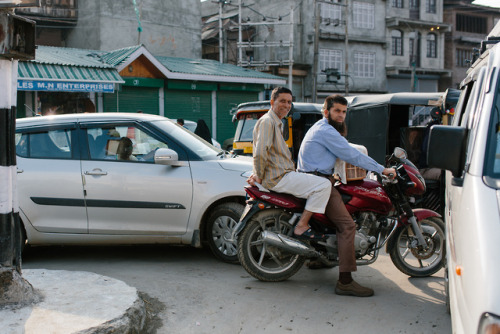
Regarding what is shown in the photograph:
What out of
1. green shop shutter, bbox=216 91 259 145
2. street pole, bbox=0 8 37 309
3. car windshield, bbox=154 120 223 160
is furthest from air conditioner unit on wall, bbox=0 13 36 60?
green shop shutter, bbox=216 91 259 145

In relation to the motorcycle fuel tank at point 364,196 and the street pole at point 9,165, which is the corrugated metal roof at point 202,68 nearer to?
the motorcycle fuel tank at point 364,196

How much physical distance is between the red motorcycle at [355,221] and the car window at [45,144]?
2.26 metres

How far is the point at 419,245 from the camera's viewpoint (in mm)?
5320

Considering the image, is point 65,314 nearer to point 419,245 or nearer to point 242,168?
point 242,168

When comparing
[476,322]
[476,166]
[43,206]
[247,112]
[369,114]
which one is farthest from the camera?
[247,112]

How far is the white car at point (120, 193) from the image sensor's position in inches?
232

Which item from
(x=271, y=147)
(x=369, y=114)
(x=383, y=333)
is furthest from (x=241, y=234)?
(x=369, y=114)

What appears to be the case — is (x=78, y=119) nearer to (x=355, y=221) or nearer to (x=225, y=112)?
(x=355, y=221)

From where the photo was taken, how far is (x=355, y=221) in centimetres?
518

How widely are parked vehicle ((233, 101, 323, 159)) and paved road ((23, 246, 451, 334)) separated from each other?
29.9 feet

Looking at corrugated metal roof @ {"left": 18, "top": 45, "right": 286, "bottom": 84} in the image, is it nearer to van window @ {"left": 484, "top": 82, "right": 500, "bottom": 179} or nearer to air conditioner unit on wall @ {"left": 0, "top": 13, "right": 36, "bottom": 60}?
air conditioner unit on wall @ {"left": 0, "top": 13, "right": 36, "bottom": 60}

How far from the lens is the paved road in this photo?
421 centimetres

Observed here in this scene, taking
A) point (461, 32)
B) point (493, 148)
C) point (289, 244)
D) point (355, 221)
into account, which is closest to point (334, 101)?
point (355, 221)

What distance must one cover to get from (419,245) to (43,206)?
13.1 ft
